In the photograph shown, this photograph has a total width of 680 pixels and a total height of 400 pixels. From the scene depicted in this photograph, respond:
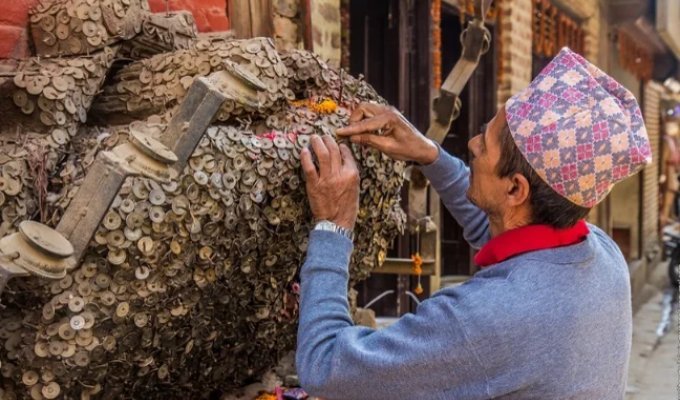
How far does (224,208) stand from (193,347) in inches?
14.1

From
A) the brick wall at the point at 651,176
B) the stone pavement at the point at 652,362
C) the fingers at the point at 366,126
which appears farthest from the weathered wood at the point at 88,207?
the brick wall at the point at 651,176

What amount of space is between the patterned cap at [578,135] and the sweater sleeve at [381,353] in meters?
0.31

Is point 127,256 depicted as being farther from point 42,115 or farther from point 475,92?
point 475,92

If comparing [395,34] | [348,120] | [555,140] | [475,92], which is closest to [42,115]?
[348,120]

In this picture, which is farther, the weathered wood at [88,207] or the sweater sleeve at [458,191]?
the sweater sleeve at [458,191]

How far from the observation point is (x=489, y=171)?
1.43 meters

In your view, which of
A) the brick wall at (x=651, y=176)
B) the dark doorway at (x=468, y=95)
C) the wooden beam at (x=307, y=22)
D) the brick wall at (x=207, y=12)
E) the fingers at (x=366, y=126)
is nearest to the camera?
the fingers at (x=366, y=126)

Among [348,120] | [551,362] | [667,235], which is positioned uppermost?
[348,120]

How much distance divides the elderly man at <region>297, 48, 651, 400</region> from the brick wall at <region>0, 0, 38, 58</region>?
82cm

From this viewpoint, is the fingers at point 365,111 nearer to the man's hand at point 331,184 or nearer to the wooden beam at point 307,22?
the man's hand at point 331,184

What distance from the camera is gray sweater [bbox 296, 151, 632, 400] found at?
1.23 metres

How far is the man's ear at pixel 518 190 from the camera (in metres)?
1.35

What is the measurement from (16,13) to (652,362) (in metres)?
6.03

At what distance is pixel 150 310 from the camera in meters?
1.45
